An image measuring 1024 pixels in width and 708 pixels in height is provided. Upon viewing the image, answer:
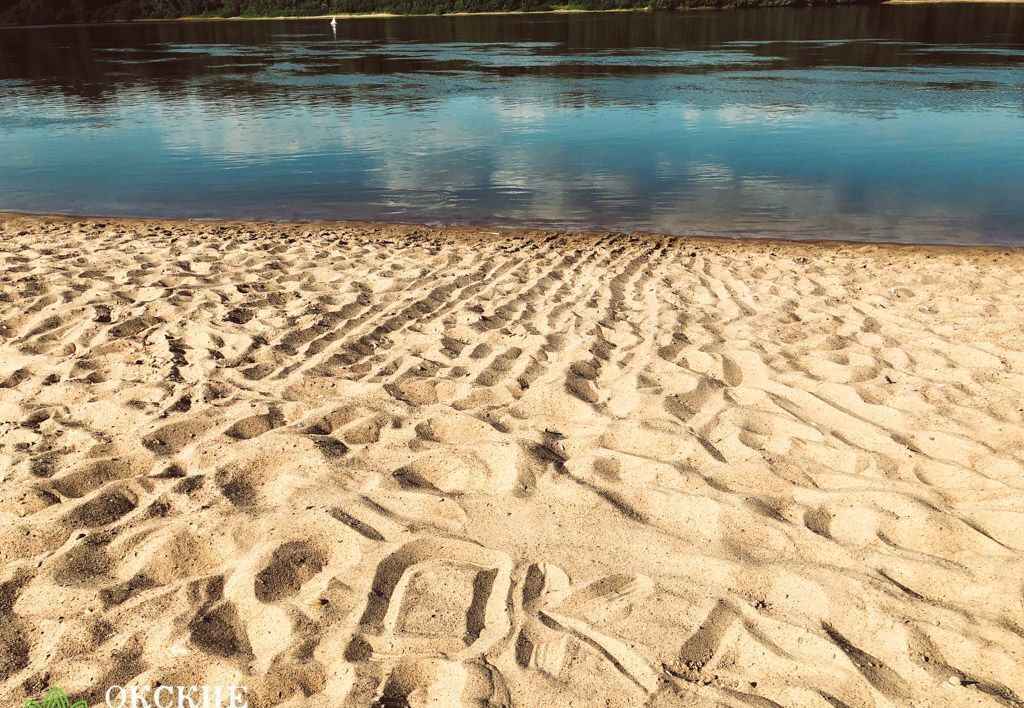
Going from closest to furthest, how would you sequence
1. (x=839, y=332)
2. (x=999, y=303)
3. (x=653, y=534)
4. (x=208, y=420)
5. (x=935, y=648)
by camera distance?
(x=935, y=648), (x=653, y=534), (x=208, y=420), (x=839, y=332), (x=999, y=303)

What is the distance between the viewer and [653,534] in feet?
12.0

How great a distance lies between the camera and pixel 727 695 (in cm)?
275

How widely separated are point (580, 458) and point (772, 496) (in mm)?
1111

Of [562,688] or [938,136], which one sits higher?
[938,136]

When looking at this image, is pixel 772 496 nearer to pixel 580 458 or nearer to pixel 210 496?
pixel 580 458

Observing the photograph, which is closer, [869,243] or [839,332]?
[839,332]

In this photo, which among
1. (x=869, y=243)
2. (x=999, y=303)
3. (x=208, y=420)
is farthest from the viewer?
(x=869, y=243)

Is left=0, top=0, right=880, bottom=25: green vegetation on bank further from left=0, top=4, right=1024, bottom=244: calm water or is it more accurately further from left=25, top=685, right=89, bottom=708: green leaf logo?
left=25, top=685, right=89, bottom=708: green leaf logo

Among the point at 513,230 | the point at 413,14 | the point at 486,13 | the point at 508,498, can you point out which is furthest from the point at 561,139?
the point at 413,14

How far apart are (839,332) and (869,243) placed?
528 cm

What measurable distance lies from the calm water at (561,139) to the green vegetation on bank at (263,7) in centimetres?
4313

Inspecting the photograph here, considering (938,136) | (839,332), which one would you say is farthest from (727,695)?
(938,136)

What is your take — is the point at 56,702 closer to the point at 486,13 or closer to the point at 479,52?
the point at 479,52

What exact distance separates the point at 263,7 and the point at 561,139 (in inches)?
3668
